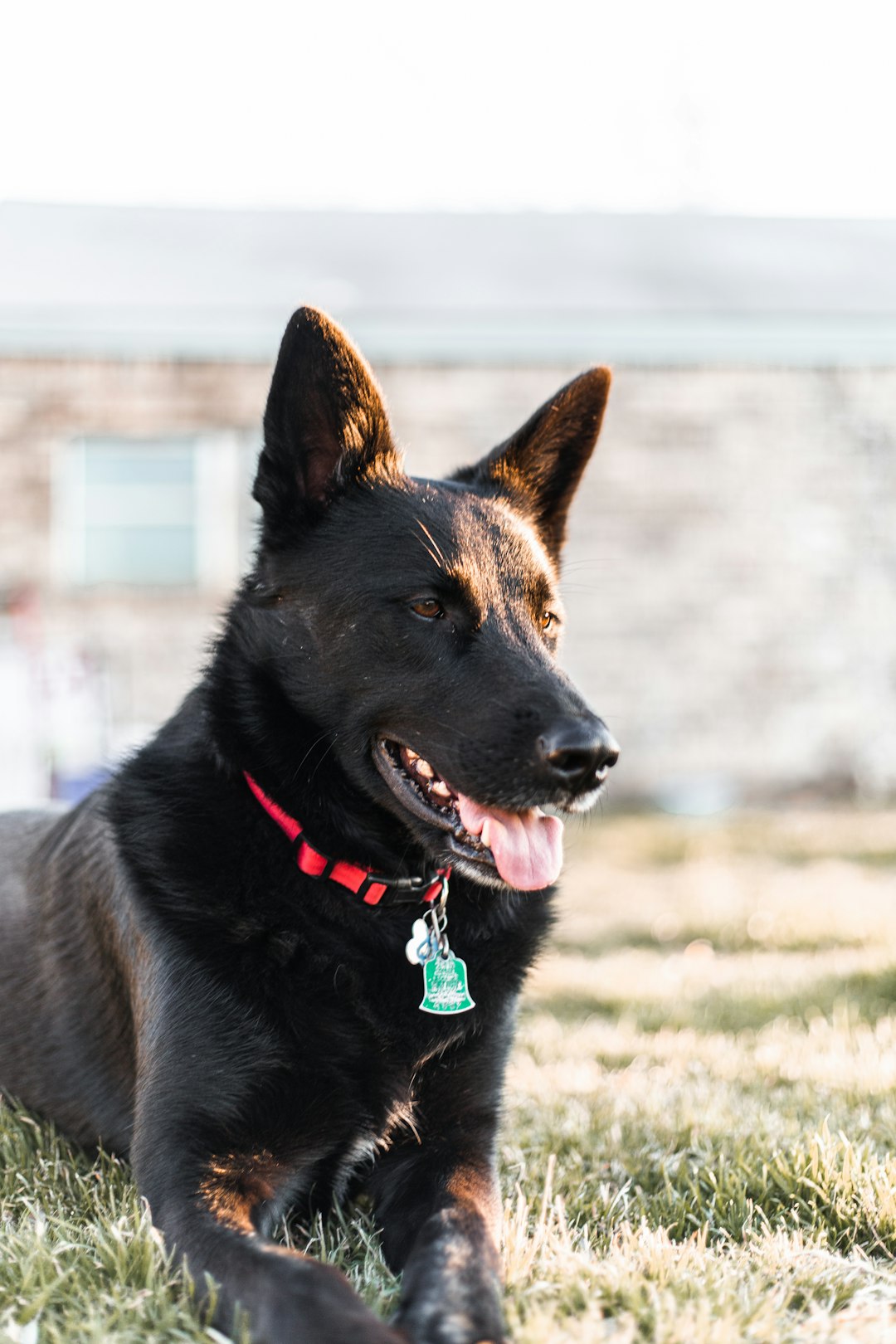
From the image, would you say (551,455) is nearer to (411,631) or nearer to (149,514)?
(411,631)

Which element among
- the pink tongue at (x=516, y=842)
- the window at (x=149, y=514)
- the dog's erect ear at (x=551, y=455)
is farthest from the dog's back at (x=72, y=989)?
the window at (x=149, y=514)

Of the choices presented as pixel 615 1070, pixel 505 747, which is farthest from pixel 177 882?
pixel 615 1070

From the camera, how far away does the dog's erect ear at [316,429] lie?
254 centimetres

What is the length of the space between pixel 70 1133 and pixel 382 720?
1138mm

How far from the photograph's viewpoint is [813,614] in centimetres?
1170

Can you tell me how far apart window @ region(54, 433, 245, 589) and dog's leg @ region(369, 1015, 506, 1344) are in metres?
8.99

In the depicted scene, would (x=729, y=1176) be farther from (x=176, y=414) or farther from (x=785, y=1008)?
(x=176, y=414)

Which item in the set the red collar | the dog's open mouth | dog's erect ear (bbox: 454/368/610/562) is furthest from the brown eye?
dog's erect ear (bbox: 454/368/610/562)

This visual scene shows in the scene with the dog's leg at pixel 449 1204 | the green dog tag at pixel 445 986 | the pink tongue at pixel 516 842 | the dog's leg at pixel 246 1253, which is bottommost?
the dog's leg at pixel 449 1204

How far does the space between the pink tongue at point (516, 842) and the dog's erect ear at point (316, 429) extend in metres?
0.74

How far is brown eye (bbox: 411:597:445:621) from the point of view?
249 cm

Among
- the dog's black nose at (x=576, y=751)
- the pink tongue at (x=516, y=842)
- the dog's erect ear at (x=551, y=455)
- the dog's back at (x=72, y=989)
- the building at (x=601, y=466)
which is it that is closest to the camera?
the dog's black nose at (x=576, y=751)

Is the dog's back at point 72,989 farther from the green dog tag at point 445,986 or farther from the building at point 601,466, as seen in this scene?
the building at point 601,466

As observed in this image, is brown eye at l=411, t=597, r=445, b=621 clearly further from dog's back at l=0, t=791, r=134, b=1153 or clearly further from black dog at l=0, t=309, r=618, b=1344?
dog's back at l=0, t=791, r=134, b=1153
